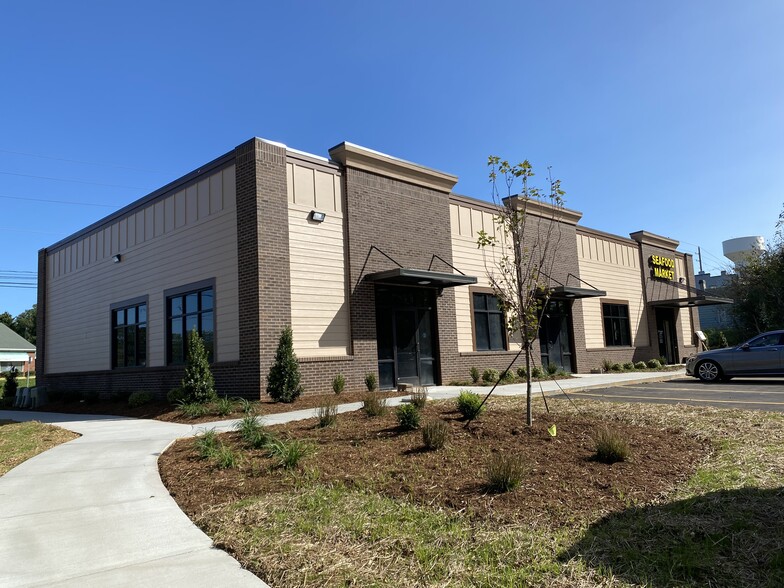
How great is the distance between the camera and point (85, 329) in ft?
71.7

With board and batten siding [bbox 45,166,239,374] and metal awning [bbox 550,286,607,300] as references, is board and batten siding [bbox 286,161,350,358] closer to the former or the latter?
board and batten siding [bbox 45,166,239,374]

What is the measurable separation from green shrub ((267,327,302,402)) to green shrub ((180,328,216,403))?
1.43 metres

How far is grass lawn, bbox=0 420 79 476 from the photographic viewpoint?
812 centimetres

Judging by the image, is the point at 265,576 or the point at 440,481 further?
the point at 440,481

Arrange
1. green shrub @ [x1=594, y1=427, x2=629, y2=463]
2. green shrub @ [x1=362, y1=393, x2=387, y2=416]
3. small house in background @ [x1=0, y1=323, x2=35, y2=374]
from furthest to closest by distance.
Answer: small house in background @ [x1=0, y1=323, x2=35, y2=374]
green shrub @ [x1=362, y1=393, x2=387, y2=416]
green shrub @ [x1=594, y1=427, x2=629, y2=463]

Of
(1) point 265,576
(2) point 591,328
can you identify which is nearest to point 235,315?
(1) point 265,576

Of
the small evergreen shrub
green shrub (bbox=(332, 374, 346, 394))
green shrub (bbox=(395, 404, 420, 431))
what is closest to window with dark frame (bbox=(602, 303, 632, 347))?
the small evergreen shrub

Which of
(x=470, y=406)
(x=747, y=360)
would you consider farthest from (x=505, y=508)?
(x=747, y=360)

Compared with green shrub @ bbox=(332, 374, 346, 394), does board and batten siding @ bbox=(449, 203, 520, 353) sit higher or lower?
higher

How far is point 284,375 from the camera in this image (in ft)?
43.2

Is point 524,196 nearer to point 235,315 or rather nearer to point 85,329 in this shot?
point 235,315

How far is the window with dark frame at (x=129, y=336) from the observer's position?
18.4 metres

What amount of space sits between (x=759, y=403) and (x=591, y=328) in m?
14.0

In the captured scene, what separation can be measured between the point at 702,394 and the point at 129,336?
17.5m
